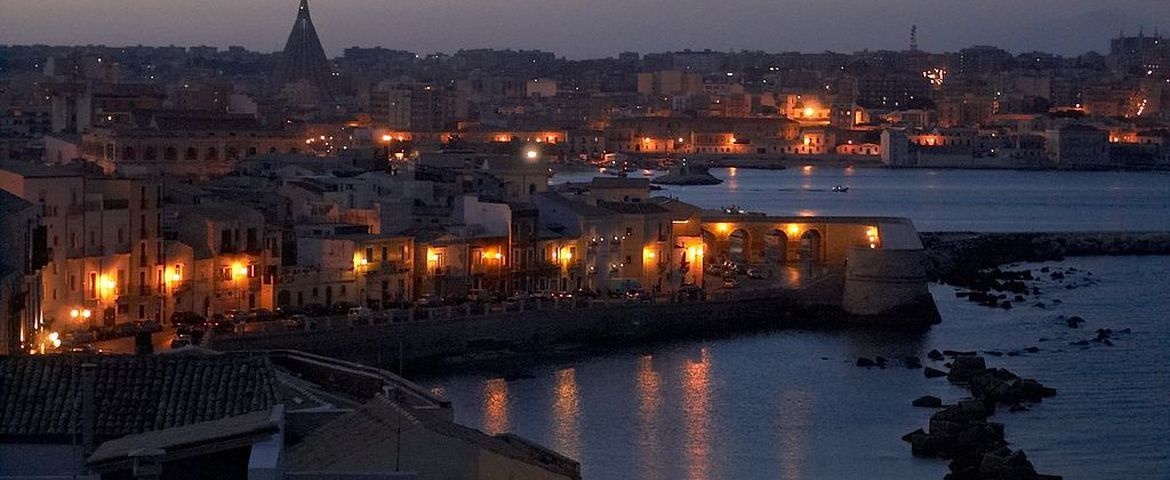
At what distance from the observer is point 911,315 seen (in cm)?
1252

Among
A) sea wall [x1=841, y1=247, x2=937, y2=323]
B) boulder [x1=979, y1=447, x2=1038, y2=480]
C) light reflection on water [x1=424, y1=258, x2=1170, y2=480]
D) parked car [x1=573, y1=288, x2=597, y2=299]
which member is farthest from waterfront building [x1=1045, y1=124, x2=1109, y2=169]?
boulder [x1=979, y1=447, x2=1038, y2=480]

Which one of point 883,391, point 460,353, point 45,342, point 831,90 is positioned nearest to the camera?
point 45,342

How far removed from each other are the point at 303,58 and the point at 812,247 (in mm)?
39666

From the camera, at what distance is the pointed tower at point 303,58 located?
53.1 m

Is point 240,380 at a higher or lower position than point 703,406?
higher

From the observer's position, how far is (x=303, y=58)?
53656 mm

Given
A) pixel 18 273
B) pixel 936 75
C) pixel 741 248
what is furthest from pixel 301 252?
pixel 936 75

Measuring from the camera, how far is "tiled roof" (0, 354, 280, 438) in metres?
3.01

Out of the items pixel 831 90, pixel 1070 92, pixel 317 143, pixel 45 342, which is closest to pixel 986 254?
pixel 317 143

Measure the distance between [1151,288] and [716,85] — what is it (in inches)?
2028

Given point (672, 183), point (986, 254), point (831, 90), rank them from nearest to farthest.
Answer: point (986, 254), point (672, 183), point (831, 90)

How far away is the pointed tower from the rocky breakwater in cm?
4336

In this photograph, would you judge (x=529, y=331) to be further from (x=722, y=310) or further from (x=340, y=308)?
(x=722, y=310)

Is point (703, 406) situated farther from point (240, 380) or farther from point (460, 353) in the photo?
point (240, 380)
